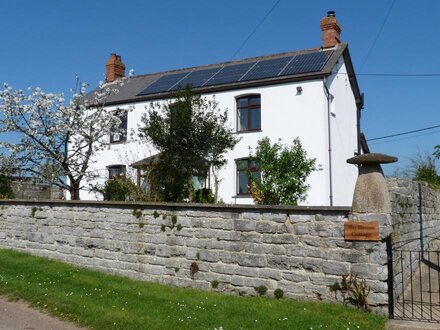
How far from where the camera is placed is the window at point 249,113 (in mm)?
20094

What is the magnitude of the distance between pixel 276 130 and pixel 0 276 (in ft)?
41.1

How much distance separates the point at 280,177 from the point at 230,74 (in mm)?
8945

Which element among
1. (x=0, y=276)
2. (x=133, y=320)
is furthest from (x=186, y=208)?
(x=0, y=276)

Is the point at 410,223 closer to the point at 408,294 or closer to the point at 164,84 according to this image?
the point at 408,294

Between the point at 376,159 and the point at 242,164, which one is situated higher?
the point at 242,164

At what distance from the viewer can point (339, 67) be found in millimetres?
21156

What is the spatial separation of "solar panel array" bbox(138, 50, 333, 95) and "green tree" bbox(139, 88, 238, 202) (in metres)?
2.27

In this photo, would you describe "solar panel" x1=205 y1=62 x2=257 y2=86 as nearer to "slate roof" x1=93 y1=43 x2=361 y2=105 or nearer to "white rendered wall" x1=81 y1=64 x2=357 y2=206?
"slate roof" x1=93 y1=43 x2=361 y2=105

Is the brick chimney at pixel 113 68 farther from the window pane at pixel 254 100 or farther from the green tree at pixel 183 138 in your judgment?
the green tree at pixel 183 138

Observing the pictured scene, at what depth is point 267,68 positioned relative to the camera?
67.5ft

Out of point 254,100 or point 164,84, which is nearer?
point 254,100

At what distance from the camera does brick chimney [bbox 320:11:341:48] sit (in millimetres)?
21219

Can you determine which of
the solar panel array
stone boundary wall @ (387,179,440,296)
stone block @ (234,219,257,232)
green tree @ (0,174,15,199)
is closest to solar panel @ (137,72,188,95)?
the solar panel array

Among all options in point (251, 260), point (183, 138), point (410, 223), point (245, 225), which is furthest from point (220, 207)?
point (183, 138)
